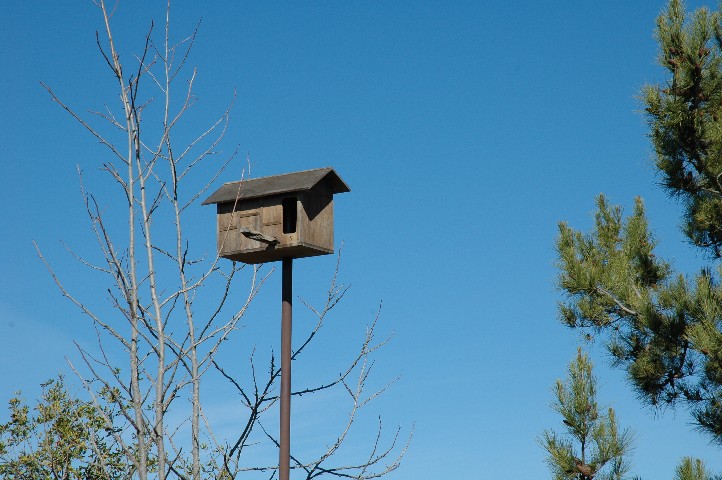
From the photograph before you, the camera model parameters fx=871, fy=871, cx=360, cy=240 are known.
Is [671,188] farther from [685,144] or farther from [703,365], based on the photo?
[703,365]

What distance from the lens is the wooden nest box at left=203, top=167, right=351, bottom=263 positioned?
489 cm

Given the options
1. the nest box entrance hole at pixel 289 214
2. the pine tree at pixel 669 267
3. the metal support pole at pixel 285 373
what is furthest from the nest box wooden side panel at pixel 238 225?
the pine tree at pixel 669 267

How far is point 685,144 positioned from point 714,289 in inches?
56.7

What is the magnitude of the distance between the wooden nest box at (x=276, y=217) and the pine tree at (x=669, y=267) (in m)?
3.95

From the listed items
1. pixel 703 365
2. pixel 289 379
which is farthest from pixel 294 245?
pixel 703 365

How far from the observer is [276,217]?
4969mm

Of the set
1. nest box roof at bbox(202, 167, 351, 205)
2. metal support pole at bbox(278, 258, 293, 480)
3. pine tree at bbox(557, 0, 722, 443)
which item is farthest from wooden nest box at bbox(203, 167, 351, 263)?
pine tree at bbox(557, 0, 722, 443)

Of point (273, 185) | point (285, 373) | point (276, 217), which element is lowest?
point (285, 373)

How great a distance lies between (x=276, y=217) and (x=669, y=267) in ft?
17.2

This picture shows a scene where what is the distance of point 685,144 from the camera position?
825 centimetres

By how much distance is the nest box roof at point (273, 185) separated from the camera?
4.94 m

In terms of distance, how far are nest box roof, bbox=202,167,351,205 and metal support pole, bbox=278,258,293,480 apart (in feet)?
1.51

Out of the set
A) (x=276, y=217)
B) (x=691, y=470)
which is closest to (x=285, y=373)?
(x=276, y=217)

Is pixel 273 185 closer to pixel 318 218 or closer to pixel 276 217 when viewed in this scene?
pixel 276 217
